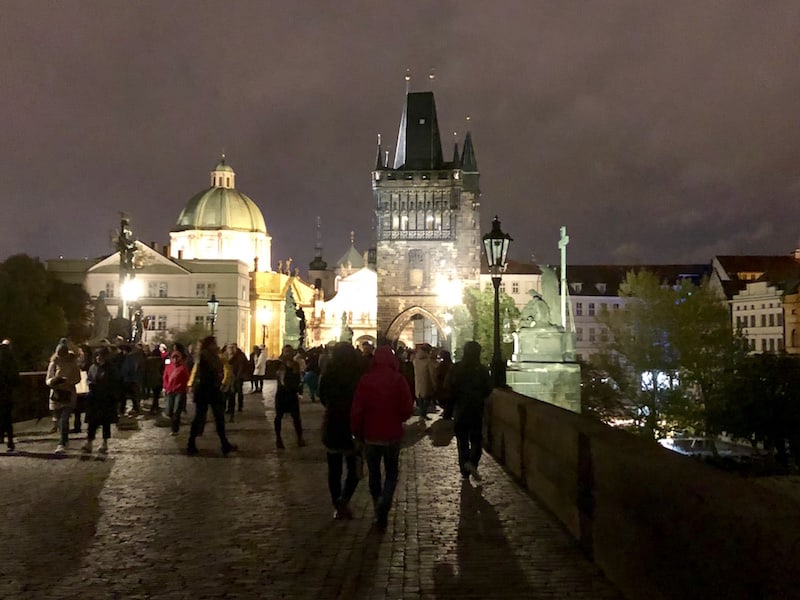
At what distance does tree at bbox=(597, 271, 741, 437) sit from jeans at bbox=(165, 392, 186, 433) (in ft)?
136

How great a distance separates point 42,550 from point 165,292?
8685 centimetres

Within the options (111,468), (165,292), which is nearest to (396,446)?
(111,468)

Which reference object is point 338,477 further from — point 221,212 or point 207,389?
point 221,212

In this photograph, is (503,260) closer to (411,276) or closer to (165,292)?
(411,276)

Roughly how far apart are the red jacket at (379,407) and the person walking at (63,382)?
7.12m

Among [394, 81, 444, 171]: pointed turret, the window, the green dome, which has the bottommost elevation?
the window

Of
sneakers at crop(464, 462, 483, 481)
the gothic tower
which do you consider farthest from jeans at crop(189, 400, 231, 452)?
the gothic tower

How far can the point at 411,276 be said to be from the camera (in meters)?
84.9

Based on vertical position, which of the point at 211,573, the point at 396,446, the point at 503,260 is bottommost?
the point at 211,573

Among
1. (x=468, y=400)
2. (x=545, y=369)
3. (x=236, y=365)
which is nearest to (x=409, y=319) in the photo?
(x=545, y=369)

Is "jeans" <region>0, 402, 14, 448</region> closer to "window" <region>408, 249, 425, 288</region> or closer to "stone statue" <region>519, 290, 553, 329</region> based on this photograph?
"stone statue" <region>519, 290, 553, 329</region>

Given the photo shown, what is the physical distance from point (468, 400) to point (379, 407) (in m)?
3.19

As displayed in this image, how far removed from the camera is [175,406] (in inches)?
670

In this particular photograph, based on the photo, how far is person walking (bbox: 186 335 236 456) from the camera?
1370 centimetres
